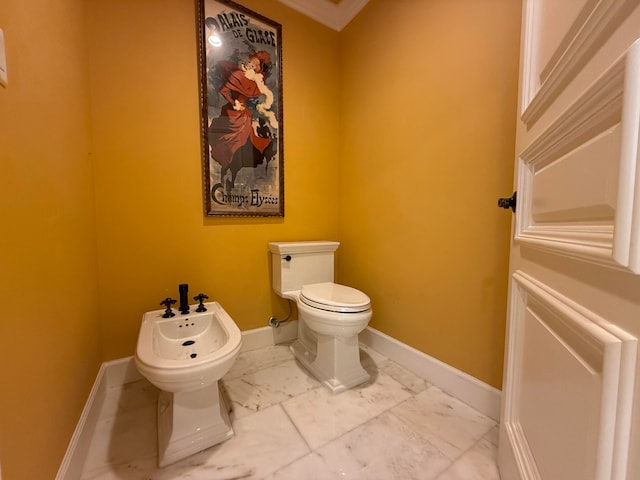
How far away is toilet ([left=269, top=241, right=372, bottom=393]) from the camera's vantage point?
1283 mm

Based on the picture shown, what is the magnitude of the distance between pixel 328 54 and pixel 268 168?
1.04 m

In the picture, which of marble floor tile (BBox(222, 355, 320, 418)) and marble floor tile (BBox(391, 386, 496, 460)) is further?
marble floor tile (BBox(222, 355, 320, 418))

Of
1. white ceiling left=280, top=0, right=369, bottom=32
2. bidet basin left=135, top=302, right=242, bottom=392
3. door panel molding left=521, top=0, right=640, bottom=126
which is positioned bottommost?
bidet basin left=135, top=302, right=242, bottom=392

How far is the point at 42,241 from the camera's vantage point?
749mm

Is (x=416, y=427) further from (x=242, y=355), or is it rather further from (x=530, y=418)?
(x=242, y=355)

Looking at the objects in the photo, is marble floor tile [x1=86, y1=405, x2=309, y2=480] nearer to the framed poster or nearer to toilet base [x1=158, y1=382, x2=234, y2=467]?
toilet base [x1=158, y1=382, x2=234, y2=467]

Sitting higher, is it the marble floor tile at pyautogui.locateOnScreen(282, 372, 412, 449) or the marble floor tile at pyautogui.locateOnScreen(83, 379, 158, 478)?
the marble floor tile at pyautogui.locateOnScreen(282, 372, 412, 449)

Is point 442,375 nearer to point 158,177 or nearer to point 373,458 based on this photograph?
point 373,458

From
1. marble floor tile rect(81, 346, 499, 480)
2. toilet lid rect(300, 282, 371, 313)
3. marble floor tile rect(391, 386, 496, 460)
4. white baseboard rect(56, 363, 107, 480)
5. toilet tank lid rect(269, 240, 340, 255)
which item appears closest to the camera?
white baseboard rect(56, 363, 107, 480)

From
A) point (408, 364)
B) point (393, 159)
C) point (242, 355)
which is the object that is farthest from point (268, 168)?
point (408, 364)

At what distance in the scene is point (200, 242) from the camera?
5.15 ft

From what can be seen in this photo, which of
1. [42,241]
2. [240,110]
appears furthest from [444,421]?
[240,110]

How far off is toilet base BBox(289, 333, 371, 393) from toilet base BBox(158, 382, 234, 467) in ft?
1.71

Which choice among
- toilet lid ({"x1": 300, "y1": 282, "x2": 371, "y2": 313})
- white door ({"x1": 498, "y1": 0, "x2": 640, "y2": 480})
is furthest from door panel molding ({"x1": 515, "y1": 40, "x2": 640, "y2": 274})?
toilet lid ({"x1": 300, "y1": 282, "x2": 371, "y2": 313})
